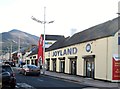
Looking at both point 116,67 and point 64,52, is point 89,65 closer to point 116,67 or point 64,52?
point 116,67

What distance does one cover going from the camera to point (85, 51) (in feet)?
119

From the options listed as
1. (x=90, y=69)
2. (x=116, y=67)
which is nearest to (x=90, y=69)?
(x=90, y=69)

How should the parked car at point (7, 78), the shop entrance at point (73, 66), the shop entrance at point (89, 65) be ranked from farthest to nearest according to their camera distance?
the shop entrance at point (73, 66) < the shop entrance at point (89, 65) < the parked car at point (7, 78)

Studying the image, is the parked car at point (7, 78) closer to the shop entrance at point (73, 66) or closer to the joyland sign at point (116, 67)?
the joyland sign at point (116, 67)

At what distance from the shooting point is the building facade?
29016 mm

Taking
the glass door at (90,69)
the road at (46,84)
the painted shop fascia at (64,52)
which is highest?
the painted shop fascia at (64,52)

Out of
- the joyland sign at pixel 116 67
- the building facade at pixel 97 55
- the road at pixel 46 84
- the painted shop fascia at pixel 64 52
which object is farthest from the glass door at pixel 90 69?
the road at pixel 46 84

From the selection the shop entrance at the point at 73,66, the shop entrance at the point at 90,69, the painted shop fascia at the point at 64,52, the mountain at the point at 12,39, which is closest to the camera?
the shop entrance at the point at 90,69

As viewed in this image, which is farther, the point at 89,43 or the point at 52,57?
the point at 52,57

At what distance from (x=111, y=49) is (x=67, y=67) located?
647 inches

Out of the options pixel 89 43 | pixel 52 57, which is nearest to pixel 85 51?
pixel 89 43

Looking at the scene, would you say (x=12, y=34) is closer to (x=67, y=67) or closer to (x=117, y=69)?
(x=67, y=67)

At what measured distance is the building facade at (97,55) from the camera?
29.0 meters

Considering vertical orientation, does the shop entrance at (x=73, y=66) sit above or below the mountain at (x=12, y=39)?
below
